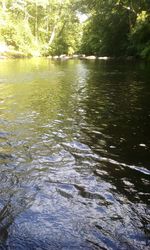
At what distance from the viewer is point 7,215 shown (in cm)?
467

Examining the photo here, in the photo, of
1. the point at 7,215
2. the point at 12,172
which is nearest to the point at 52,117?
the point at 12,172

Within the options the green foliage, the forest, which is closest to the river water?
the green foliage

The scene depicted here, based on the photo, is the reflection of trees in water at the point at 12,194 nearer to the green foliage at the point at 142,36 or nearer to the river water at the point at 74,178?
the river water at the point at 74,178

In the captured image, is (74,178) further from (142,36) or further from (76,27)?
(76,27)

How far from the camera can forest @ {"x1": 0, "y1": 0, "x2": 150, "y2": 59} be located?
42906mm

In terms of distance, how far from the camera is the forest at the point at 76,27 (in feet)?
141

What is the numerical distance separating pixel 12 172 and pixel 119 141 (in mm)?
3232

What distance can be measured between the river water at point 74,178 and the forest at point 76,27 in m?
30.8

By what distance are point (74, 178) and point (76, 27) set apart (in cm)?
7698

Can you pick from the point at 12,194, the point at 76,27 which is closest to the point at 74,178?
the point at 12,194

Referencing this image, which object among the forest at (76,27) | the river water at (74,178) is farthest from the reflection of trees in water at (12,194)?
the forest at (76,27)

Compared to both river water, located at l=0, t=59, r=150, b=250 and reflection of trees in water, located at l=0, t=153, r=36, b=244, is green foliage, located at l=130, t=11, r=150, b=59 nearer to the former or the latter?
river water, located at l=0, t=59, r=150, b=250

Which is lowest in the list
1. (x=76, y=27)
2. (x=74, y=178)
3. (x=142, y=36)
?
(x=74, y=178)

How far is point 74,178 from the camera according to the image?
237 inches
